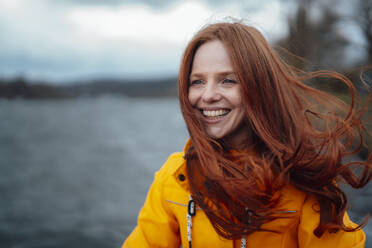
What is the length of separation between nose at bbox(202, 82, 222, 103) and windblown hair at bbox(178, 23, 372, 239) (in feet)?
0.47

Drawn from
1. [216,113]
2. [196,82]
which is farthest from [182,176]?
[196,82]

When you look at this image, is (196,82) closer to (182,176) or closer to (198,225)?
(182,176)

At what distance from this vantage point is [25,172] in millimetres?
8008

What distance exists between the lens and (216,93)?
1684mm

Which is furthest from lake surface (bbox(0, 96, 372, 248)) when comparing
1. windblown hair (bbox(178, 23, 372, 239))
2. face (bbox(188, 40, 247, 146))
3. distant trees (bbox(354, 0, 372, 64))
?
distant trees (bbox(354, 0, 372, 64))

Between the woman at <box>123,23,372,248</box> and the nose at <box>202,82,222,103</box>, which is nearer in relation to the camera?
the woman at <box>123,23,372,248</box>

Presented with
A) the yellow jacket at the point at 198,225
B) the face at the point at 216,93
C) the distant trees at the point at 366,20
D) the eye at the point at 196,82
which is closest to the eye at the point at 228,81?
the face at the point at 216,93

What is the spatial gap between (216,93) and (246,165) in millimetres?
443

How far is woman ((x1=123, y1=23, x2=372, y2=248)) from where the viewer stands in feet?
5.18

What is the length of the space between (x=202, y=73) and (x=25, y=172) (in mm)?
7879

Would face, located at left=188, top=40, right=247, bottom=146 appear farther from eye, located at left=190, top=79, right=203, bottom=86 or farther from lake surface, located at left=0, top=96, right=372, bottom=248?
lake surface, located at left=0, top=96, right=372, bottom=248

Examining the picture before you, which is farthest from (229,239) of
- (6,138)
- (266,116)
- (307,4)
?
(6,138)

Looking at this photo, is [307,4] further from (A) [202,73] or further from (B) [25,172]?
(B) [25,172]

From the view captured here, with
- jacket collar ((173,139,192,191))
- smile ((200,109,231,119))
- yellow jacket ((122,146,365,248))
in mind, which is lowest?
yellow jacket ((122,146,365,248))
